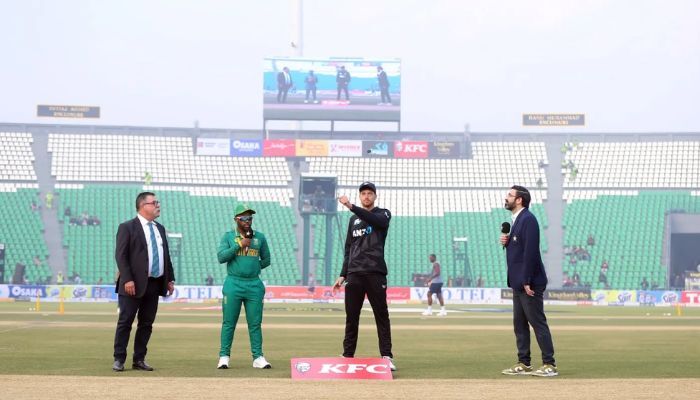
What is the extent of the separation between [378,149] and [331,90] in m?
5.46

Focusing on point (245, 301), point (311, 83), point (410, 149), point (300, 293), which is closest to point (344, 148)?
point (410, 149)

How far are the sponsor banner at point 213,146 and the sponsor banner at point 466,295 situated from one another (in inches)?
992

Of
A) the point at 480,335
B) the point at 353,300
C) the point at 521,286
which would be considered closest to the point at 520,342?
the point at 521,286

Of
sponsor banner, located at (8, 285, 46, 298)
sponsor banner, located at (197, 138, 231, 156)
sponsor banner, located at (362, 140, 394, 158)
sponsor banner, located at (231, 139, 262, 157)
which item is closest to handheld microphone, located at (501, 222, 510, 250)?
sponsor banner, located at (8, 285, 46, 298)

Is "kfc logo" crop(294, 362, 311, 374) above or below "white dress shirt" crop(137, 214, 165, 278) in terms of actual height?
below

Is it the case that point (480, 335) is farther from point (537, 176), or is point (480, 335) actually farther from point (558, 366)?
point (537, 176)

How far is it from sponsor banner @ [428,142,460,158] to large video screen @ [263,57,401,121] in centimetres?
336

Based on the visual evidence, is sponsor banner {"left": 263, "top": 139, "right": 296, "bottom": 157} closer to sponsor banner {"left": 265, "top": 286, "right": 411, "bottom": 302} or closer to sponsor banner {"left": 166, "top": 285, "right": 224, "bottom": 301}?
sponsor banner {"left": 166, "top": 285, "right": 224, "bottom": 301}

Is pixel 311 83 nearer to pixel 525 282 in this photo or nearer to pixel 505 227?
pixel 505 227

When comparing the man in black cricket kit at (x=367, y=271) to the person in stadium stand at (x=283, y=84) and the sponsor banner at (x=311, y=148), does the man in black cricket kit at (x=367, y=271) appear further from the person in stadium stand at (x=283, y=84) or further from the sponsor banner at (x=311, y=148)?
the person in stadium stand at (x=283, y=84)

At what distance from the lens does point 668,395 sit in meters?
10.3

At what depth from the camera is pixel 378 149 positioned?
7444 centimetres

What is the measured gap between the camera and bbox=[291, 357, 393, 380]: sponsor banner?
11.9 metres

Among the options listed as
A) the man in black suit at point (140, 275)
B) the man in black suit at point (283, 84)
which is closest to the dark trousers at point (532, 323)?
the man in black suit at point (140, 275)
